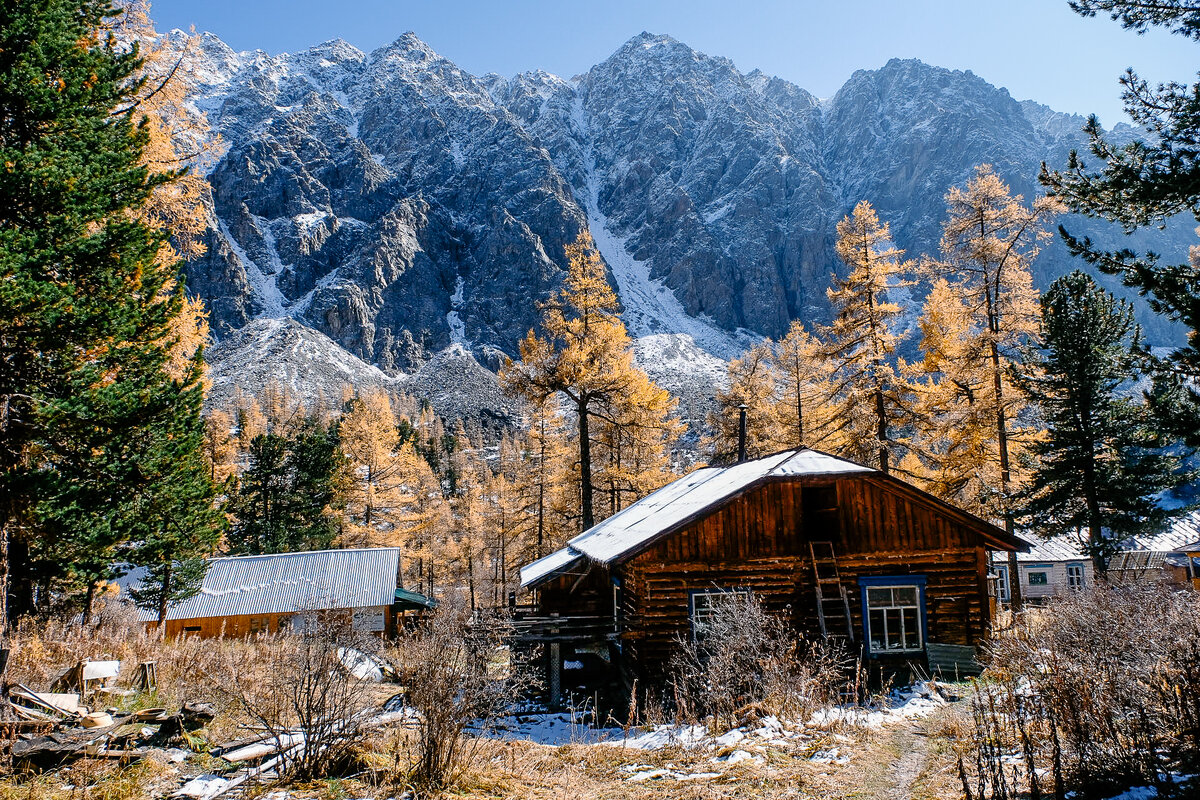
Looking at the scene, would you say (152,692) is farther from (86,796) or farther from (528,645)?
(528,645)

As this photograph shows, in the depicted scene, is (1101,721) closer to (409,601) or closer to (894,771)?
(894,771)

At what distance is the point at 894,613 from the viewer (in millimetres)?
16359

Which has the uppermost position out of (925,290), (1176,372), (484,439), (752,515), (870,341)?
(925,290)

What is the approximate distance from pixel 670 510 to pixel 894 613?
6.08m

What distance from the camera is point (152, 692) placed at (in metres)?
10.4

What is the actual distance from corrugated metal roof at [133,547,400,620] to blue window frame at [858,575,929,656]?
79.0 ft

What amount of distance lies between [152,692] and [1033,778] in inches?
471

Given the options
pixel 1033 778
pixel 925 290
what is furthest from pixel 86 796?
pixel 925 290

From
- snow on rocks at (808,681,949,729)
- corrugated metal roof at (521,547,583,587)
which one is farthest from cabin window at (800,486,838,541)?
corrugated metal roof at (521,547,583,587)

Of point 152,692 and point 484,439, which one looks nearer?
point 152,692

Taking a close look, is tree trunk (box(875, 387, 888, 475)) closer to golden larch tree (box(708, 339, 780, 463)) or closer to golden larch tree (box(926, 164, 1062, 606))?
golden larch tree (box(926, 164, 1062, 606))

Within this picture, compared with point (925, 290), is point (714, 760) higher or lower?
lower

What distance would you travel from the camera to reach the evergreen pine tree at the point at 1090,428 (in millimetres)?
20531

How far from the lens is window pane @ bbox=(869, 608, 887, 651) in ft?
53.2
